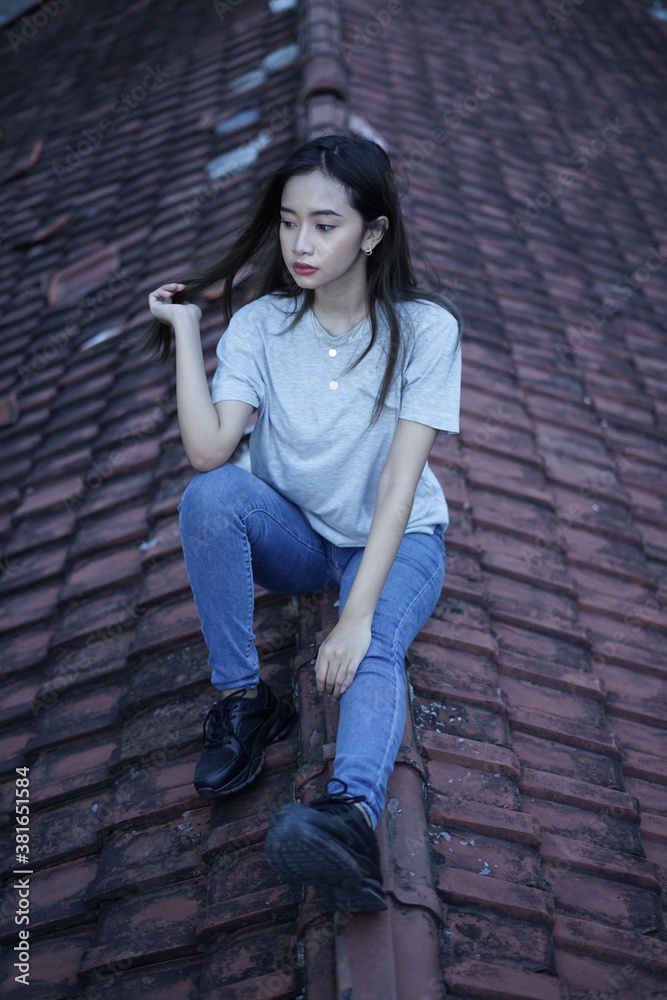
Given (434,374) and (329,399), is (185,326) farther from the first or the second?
(434,374)

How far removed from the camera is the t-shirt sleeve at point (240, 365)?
182cm

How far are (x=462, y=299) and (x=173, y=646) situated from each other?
1845 millimetres

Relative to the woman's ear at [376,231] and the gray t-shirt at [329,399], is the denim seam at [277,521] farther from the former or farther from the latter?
the woman's ear at [376,231]

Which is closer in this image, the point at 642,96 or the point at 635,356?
the point at 635,356

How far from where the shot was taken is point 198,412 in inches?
69.4

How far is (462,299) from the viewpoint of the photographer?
3.19 metres

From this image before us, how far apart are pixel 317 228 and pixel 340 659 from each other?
0.89 m

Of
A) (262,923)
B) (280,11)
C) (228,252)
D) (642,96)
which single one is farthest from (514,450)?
(642,96)

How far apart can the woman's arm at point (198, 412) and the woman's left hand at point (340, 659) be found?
486 millimetres

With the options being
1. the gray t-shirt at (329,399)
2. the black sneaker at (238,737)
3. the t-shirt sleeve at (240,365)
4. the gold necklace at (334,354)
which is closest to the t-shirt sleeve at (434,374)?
the gray t-shirt at (329,399)

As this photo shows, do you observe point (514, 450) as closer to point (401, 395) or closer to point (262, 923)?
point (401, 395)

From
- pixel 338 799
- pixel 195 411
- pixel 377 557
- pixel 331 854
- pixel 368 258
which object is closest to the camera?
pixel 331 854

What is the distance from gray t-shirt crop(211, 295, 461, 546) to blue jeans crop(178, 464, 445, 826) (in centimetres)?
7

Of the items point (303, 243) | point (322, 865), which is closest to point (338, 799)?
point (322, 865)
